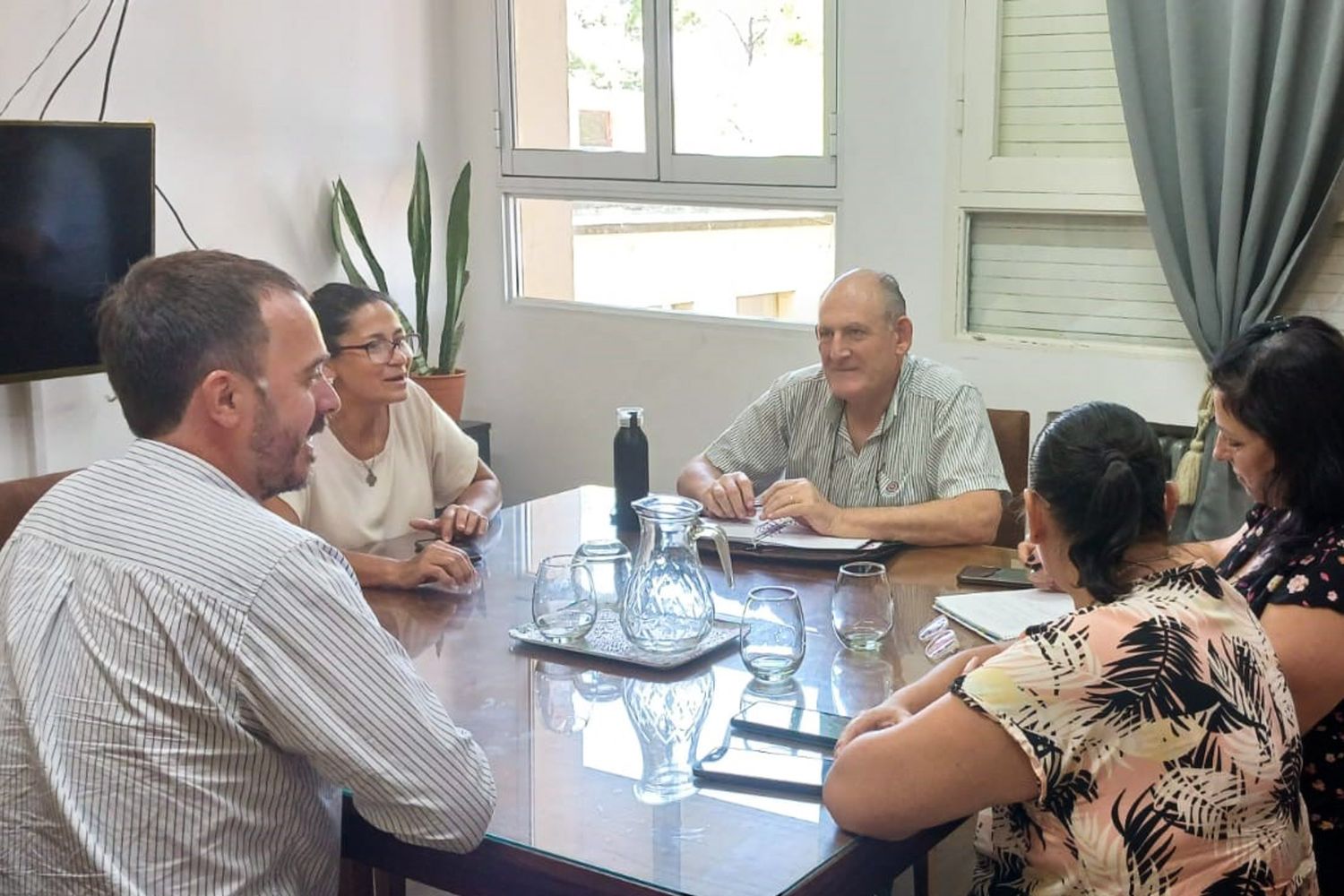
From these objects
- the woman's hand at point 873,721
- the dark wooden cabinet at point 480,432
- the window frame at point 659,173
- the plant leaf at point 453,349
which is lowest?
the dark wooden cabinet at point 480,432

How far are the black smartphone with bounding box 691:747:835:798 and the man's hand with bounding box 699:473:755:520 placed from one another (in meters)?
0.99

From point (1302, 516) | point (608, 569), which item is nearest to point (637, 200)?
point (608, 569)

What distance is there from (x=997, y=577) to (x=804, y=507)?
38cm

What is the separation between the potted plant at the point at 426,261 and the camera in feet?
13.9

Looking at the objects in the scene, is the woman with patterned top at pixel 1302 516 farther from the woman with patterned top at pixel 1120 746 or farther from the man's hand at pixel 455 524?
the man's hand at pixel 455 524

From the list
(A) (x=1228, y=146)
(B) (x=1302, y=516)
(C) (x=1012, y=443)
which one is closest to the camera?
(B) (x=1302, y=516)

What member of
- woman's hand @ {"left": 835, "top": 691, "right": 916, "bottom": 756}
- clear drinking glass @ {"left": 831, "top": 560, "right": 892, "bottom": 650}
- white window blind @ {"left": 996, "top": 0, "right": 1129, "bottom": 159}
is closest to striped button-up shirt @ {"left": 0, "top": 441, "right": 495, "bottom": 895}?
woman's hand @ {"left": 835, "top": 691, "right": 916, "bottom": 756}

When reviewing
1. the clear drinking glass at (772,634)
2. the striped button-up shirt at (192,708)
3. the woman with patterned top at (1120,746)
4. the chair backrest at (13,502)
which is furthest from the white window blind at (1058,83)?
the striped button-up shirt at (192,708)

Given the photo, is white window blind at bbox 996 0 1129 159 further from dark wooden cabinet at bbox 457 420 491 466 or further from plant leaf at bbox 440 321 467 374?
dark wooden cabinet at bbox 457 420 491 466

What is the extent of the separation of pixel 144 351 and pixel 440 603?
804 millimetres

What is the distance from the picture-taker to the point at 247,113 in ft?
13.2

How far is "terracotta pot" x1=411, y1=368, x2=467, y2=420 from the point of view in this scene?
4.29 m

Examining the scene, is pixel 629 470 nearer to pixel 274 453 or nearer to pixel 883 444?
pixel 883 444

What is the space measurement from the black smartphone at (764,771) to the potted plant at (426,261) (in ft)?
9.45
